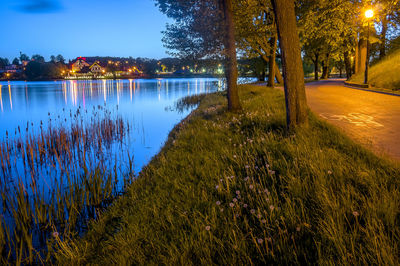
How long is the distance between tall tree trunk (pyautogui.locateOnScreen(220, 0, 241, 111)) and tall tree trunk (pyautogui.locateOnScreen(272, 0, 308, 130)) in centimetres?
440

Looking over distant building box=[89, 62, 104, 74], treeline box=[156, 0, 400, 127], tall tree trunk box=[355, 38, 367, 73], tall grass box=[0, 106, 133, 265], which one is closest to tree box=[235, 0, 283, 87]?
treeline box=[156, 0, 400, 127]

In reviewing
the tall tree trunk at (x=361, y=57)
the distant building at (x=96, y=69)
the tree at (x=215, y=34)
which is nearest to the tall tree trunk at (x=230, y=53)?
the tree at (x=215, y=34)

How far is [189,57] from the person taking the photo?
13.4 meters

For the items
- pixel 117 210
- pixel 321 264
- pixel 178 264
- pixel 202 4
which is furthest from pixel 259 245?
pixel 202 4


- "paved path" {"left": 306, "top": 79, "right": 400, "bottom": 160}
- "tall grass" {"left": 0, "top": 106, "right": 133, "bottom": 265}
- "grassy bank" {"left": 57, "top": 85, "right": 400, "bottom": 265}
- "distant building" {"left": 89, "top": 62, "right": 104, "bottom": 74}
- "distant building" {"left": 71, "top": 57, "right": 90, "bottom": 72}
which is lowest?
"tall grass" {"left": 0, "top": 106, "right": 133, "bottom": 265}

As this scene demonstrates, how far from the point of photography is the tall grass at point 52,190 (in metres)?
4.36

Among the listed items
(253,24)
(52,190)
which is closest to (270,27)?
(253,24)

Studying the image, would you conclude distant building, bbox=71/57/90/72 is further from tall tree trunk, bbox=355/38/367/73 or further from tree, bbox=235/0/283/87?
tall tree trunk, bbox=355/38/367/73

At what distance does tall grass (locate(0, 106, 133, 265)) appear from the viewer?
4364 millimetres

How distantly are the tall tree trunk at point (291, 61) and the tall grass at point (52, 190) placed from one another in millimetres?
4854

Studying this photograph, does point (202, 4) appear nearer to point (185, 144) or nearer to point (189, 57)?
point (189, 57)

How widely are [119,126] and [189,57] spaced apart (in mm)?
5792

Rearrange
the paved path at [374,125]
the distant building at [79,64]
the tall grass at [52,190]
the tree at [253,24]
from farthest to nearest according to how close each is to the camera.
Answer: the distant building at [79,64], the tree at [253,24], the paved path at [374,125], the tall grass at [52,190]

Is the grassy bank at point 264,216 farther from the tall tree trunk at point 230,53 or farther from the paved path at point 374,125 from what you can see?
the tall tree trunk at point 230,53
